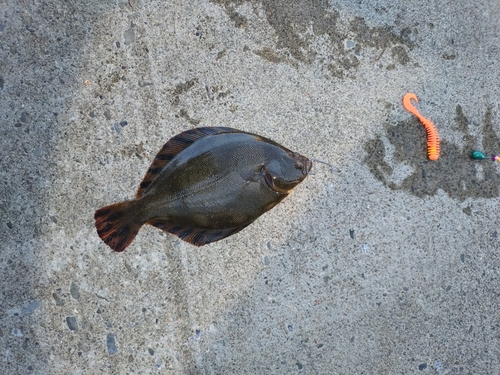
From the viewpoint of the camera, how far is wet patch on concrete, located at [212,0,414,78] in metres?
2.60

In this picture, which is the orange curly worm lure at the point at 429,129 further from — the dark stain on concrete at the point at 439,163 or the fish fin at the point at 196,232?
the fish fin at the point at 196,232

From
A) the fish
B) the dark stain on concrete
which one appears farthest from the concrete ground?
the fish

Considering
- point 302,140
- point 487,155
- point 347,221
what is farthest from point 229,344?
point 487,155

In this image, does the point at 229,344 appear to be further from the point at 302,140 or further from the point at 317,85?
the point at 317,85

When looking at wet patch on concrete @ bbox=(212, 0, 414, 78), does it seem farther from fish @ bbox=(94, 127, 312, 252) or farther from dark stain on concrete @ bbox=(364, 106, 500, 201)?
fish @ bbox=(94, 127, 312, 252)

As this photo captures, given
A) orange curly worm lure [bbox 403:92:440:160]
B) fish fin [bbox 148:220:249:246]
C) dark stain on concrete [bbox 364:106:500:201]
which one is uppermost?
orange curly worm lure [bbox 403:92:440:160]

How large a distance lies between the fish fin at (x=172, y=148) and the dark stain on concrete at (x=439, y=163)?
3.05 feet

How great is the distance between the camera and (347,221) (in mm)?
2570

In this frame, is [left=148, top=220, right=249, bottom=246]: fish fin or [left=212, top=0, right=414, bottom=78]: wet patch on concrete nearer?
[left=148, top=220, right=249, bottom=246]: fish fin

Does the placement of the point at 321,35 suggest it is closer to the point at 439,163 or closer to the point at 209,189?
the point at 439,163

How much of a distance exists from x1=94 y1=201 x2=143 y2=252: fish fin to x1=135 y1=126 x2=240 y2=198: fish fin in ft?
0.43

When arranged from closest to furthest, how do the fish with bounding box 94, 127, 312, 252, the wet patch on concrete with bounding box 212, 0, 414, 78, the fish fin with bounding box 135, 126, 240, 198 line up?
the fish with bounding box 94, 127, 312, 252 → the fish fin with bounding box 135, 126, 240, 198 → the wet patch on concrete with bounding box 212, 0, 414, 78

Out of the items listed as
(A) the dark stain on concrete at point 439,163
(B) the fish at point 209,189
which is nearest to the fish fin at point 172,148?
(B) the fish at point 209,189

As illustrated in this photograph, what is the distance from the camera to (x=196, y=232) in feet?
7.80
